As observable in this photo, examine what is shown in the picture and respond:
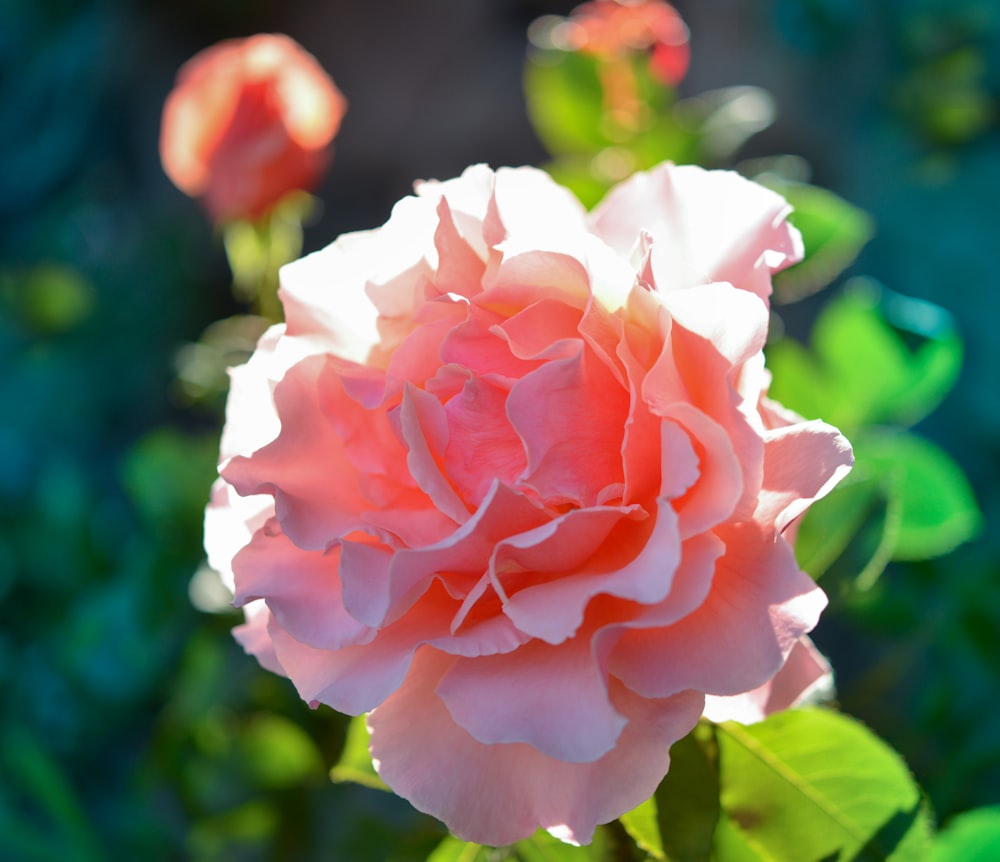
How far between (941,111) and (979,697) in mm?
731

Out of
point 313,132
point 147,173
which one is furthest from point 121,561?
point 147,173

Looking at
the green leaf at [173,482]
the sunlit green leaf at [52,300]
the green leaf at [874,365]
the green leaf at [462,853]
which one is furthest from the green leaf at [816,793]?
the sunlit green leaf at [52,300]

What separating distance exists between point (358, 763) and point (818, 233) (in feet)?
1.26

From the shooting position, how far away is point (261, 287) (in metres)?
0.80

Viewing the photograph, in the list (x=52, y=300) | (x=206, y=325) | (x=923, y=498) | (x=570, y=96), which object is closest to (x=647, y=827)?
(x=923, y=498)

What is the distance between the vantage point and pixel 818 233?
1.89 feet

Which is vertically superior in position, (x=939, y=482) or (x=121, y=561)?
(x=939, y=482)

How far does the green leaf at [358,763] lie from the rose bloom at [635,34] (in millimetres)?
471

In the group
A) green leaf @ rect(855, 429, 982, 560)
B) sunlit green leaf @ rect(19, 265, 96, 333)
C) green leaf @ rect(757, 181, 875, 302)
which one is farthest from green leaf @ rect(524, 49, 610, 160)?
sunlit green leaf @ rect(19, 265, 96, 333)

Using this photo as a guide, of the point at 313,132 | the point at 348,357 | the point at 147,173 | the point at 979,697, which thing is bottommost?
the point at 147,173

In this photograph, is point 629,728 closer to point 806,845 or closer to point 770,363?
point 806,845

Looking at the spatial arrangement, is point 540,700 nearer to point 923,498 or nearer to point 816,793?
point 816,793

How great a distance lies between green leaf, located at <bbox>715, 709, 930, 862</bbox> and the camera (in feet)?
1.23

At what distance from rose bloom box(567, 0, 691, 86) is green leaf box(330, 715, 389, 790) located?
1.54 feet
